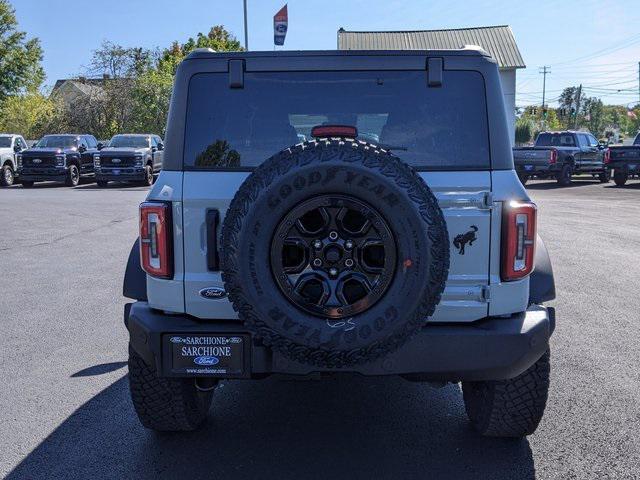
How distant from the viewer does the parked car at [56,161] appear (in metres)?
25.8

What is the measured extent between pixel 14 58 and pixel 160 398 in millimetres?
49684

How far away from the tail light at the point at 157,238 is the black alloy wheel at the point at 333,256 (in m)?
0.64

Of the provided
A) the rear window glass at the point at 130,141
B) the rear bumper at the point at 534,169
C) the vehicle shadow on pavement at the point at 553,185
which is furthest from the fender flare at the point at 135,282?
the rear window glass at the point at 130,141

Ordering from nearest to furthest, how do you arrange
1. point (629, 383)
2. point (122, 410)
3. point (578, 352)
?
point (122, 410) < point (629, 383) < point (578, 352)

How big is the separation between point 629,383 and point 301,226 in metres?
2.98

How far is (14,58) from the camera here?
4756 centimetres

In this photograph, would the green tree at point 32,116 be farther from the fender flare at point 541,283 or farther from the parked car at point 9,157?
the fender flare at point 541,283

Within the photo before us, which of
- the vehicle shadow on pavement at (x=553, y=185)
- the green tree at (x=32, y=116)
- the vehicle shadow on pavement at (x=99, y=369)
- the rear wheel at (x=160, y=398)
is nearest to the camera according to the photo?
the rear wheel at (x=160, y=398)

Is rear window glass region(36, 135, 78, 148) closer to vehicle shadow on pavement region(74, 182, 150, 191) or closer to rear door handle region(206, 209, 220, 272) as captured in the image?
vehicle shadow on pavement region(74, 182, 150, 191)

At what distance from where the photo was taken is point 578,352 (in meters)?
5.49

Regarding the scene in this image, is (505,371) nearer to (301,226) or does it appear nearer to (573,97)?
(301,226)

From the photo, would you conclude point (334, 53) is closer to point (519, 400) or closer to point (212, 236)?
point (212, 236)

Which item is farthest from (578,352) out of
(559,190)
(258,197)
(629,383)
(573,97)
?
(573,97)

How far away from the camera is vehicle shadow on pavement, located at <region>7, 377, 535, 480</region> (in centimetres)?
349
